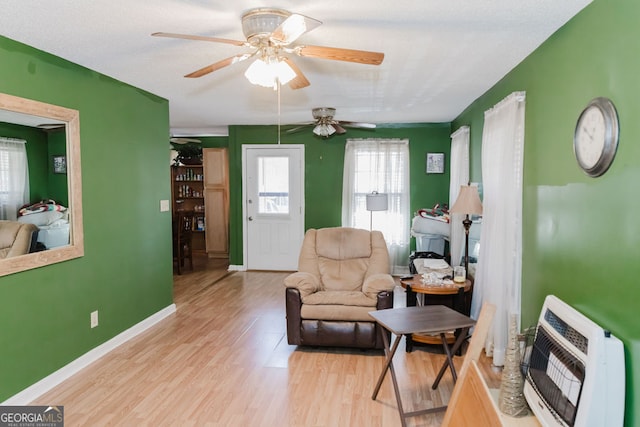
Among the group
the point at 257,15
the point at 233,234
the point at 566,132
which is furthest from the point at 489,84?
the point at 233,234

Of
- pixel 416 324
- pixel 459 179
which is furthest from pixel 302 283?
pixel 459 179

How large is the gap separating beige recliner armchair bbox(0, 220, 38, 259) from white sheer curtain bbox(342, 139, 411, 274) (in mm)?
4256

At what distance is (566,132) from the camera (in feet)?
7.52

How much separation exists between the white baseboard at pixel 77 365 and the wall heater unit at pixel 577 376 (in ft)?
10.0

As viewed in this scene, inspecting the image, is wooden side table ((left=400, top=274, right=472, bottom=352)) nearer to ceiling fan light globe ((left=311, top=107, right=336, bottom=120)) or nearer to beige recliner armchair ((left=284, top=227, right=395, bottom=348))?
beige recliner armchair ((left=284, top=227, right=395, bottom=348))

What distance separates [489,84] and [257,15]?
242 cm

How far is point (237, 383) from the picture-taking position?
2.93m

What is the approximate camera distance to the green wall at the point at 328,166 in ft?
20.4

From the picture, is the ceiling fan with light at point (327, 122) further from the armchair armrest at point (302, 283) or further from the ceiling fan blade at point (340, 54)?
the ceiling fan blade at point (340, 54)

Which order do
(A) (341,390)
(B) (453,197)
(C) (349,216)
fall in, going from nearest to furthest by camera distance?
(A) (341,390) < (B) (453,197) < (C) (349,216)

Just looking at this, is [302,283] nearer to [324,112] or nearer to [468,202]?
[468,202]

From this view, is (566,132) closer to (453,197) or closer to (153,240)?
(453,197)

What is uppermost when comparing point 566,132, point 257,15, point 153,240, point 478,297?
point 257,15

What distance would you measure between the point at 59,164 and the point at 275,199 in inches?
148
